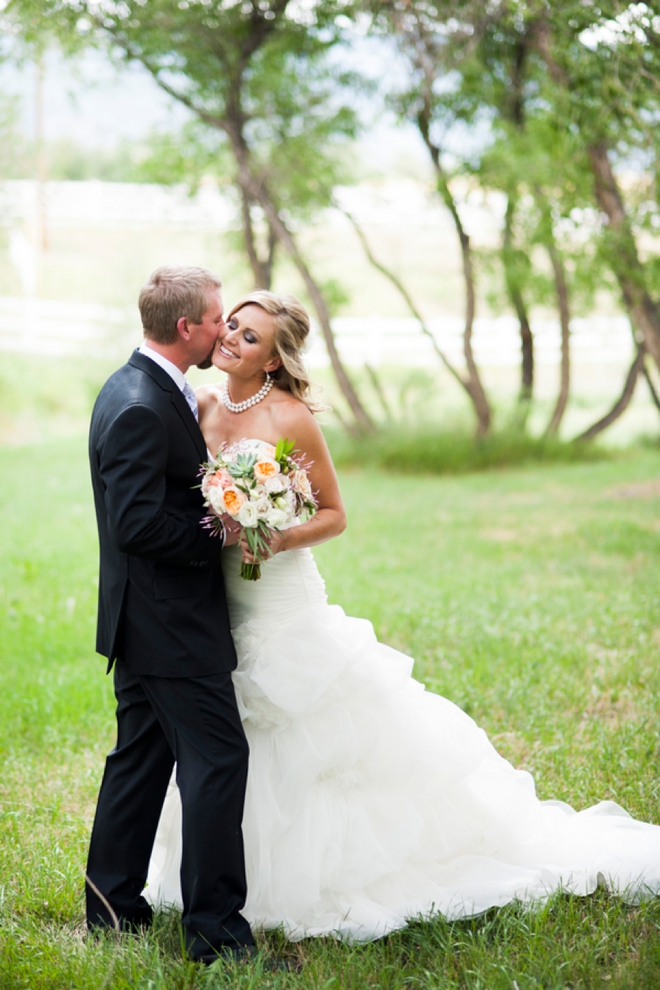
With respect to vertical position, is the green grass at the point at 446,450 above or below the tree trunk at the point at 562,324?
below

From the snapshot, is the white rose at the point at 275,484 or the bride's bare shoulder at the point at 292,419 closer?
the white rose at the point at 275,484

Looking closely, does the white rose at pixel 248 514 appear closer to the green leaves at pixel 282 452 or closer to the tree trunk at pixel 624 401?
the green leaves at pixel 282 452

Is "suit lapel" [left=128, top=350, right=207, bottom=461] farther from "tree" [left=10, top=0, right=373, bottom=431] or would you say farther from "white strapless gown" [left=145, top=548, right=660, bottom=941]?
"tree" [left=10, top=0, right=373, bottom=431]

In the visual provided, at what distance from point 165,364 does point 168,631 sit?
89 centimetres

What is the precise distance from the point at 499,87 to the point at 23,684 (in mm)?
13899

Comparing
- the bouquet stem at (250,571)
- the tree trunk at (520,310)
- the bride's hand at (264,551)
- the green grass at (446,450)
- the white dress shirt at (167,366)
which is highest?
the tree trunk at (520,310)

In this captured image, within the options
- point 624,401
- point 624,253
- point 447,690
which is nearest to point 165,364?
point 447,690

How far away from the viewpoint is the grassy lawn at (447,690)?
2.93 meters

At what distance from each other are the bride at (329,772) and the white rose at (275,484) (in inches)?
8.2

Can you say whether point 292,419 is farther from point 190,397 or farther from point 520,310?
point 520,310

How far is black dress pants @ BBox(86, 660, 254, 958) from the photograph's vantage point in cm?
294

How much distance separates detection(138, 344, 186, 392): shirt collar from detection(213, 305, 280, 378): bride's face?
0.61 ft

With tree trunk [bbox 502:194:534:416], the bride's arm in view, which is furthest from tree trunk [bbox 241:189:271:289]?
the bride's arm

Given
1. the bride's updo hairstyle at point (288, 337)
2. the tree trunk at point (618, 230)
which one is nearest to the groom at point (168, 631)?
the bride's updo hairstyle at point (288, 337)
